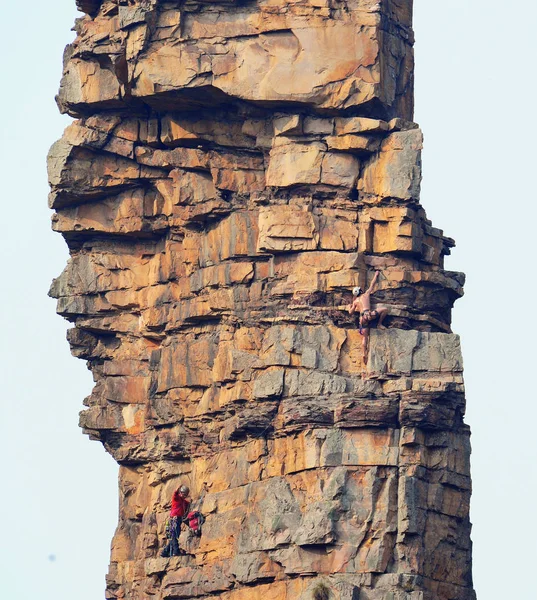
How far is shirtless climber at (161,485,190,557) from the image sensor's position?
249 ft

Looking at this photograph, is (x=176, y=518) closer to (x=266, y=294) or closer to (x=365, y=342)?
(x=266, y=294)

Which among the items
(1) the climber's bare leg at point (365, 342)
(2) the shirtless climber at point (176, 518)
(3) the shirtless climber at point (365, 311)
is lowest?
(2) the shirtless climber at point (176, 518)

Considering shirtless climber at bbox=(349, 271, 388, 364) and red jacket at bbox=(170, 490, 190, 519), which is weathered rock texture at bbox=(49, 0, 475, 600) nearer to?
shirtless climber at bbox=(349, 271, 388, 364)

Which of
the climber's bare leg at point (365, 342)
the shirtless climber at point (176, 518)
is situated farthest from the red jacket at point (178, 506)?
the climber's bare leg at point (365, 342)

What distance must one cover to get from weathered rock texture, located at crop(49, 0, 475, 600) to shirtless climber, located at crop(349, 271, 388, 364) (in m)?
0.23

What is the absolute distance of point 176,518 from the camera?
7581cm

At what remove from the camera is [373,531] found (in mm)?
71625

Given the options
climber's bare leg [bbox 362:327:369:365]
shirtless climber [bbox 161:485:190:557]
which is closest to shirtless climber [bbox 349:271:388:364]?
climber's bare leg [bbox 362:327:369:365]

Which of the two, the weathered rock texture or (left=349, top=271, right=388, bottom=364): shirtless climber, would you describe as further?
(left=349, top=271, right=388, bottom=364): shirtless climber

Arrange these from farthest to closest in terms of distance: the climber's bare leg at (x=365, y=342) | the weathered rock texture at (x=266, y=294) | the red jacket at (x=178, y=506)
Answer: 1. the red jacket at (x=178, y=506)
2. the climber's bare leg at (x=365, y=342)
3. the weathered rock texture at (x=266, y=294)

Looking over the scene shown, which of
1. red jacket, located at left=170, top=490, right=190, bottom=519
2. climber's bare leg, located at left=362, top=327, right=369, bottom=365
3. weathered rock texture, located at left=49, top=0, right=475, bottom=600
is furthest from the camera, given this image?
red jacket, located at left=170, top=490, right=190, bottom=519

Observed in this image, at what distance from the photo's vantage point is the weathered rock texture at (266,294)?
2844 inches

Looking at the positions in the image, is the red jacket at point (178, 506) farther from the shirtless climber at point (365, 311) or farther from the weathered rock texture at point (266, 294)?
the shirtless climber at point (365, 311)

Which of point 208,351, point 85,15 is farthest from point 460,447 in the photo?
point 85,15
